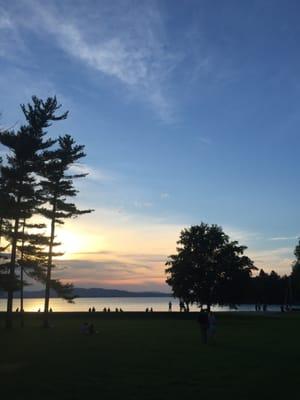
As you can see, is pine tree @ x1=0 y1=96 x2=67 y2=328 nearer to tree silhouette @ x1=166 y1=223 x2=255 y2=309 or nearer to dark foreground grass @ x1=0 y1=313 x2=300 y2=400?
dark foreground grass @ x1=0 y1=313 x2=300 y2=400

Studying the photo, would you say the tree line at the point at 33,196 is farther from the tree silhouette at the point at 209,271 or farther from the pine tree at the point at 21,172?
the tree silhouette at the point at 209,271

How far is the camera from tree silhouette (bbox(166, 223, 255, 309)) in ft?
222

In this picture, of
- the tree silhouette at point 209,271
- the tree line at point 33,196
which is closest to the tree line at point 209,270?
the tree silhouette at point 209,271

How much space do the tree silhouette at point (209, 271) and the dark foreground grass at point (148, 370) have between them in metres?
40.7

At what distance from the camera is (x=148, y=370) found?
54.5 ft

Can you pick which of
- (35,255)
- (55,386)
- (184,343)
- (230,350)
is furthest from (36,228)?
(55,386)

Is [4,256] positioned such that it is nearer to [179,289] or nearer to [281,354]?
[281,354]

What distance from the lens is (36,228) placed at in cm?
4088

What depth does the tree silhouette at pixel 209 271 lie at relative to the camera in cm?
6769

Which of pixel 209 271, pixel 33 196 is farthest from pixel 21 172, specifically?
pixel 209 271

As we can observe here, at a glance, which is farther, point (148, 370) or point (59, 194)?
point (59, 194)

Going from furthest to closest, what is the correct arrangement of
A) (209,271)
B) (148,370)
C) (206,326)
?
(209,271)
(206,326)
(148,370)

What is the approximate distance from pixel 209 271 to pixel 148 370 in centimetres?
5239

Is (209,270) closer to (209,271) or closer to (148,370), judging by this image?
(209,271)
